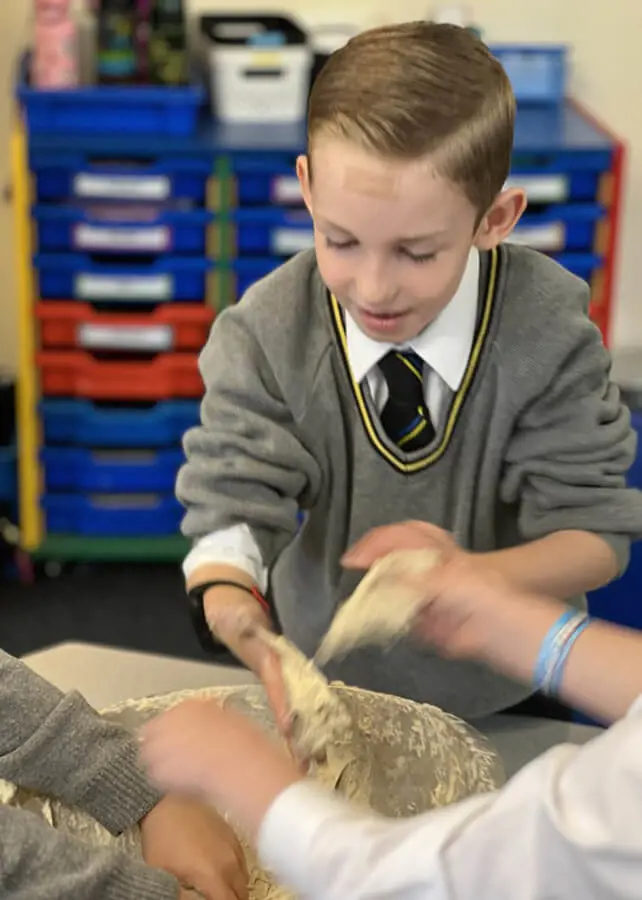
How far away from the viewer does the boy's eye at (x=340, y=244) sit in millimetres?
903

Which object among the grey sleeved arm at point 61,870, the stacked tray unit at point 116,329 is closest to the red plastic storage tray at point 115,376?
the stacked tray unit at point 116,329

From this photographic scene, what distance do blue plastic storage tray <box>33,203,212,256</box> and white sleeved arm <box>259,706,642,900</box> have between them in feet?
5.36

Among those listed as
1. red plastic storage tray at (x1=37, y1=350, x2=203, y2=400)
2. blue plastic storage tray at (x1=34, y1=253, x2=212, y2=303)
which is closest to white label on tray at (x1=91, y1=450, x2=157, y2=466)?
red plastic storage tray at (x1=37, y1=350, x2=203, y2=400)

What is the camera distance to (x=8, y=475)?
2432 mm

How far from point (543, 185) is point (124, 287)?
74 cm

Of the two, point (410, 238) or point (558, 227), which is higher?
point (410, 238)

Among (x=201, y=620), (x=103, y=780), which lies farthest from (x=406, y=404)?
(x=103, y=780)

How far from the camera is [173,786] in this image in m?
0.72

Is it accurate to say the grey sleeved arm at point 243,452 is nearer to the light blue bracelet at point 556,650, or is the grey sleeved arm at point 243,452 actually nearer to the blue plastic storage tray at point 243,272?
the light blue bracelet at point 556,650

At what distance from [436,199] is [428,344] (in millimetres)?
155

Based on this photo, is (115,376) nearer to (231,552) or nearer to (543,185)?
(543,185)

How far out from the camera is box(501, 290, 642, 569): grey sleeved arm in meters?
1.03

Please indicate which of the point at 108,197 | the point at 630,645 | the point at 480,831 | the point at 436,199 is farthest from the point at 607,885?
the point at 108,197

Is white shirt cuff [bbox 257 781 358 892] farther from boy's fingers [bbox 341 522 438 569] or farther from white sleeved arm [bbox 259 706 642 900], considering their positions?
boy's fingers [bbox 341 522 438 569]
